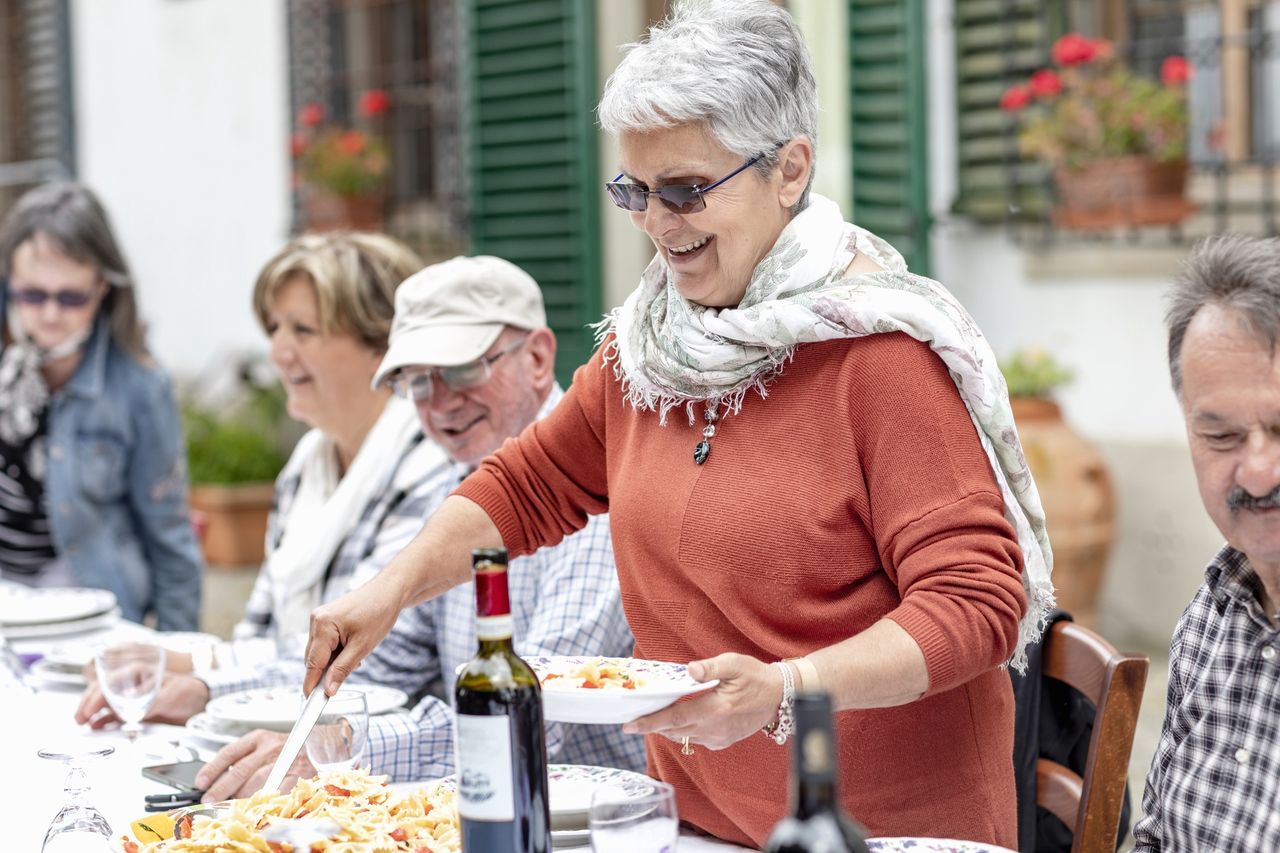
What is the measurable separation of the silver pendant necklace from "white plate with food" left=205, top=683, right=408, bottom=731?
69 centimetres

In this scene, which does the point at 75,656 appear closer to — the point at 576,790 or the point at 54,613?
the point at 54,613

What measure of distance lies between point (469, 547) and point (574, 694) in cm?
69

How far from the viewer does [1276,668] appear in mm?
1857

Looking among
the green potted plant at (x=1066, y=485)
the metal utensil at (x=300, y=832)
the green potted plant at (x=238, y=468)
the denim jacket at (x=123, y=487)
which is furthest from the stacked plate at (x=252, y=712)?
the green potted plant at (x=238, y=468)

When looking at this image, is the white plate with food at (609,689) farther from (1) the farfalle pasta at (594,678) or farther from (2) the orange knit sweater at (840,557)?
(2) the orange knit sweater at (840,557)

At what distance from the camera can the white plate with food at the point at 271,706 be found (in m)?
2.54

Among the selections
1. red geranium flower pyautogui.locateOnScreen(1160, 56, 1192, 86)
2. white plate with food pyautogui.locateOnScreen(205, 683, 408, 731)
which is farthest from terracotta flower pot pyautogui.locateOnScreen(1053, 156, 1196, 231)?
white plate with food pyautogui.locateOnScreen(205, 683, 408, 731)

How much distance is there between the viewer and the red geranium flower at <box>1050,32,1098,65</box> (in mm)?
5824

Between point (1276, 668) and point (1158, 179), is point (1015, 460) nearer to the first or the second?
point (1276, 668)

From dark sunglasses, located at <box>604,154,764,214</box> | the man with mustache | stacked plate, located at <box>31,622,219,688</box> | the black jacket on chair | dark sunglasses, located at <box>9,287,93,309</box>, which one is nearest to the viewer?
the man with mustache

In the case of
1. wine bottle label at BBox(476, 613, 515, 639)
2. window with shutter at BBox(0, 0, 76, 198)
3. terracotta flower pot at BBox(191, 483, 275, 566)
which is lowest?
terracotta flower pot at BBox(191, 483, 275, 566)

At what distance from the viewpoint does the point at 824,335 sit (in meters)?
2.07

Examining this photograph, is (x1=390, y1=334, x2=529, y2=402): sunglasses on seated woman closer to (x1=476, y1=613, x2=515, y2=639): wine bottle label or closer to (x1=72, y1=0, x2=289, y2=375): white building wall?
(x1=476, y1=613, x2=515, y2=639): wine bottle label

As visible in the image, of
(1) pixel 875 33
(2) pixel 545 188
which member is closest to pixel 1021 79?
(1) pixel 875 33
